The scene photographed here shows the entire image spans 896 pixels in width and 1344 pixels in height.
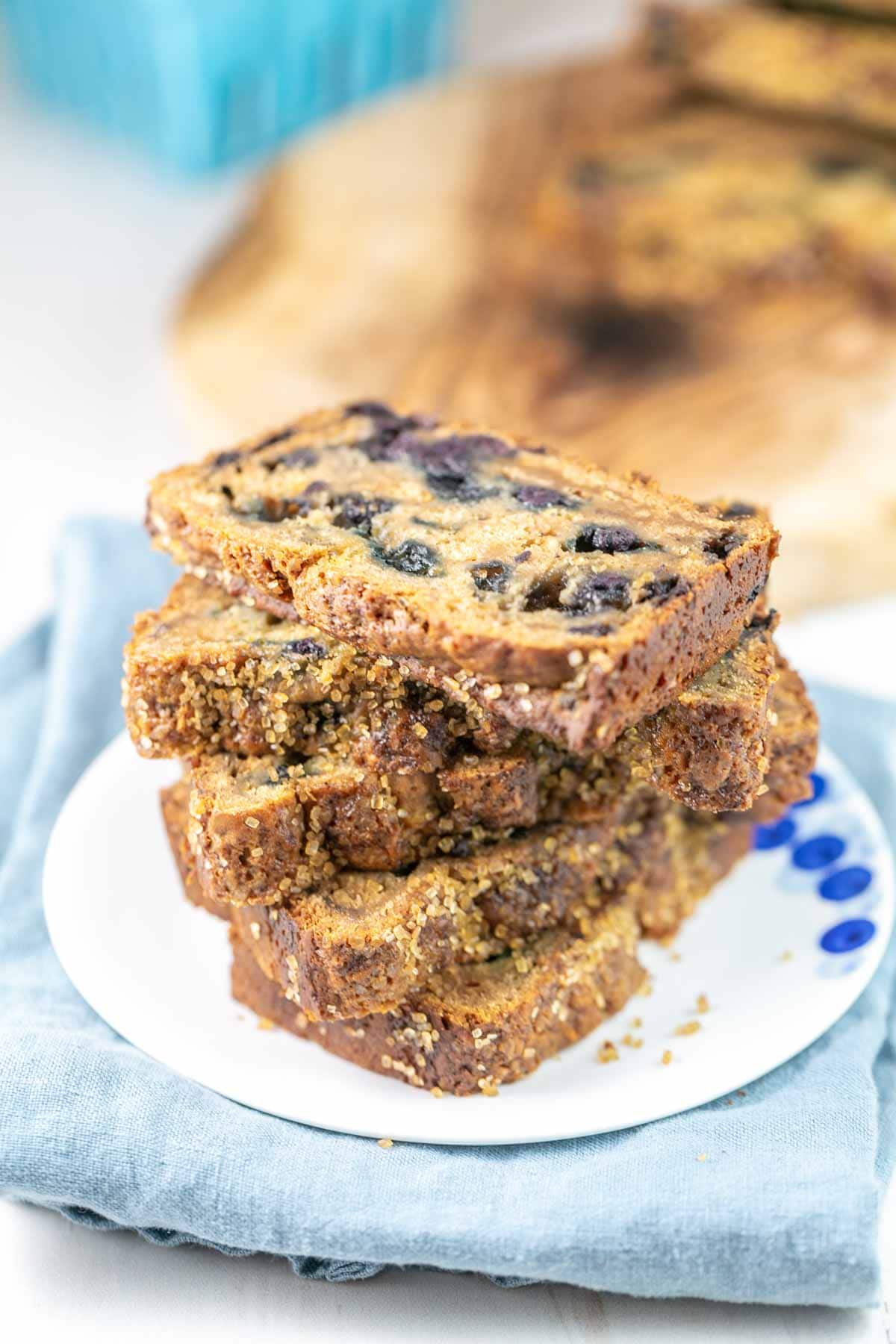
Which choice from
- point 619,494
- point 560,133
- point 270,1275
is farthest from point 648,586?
point 560,133

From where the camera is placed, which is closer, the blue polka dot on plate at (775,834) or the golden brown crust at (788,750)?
the golden brown crust at (788,750)

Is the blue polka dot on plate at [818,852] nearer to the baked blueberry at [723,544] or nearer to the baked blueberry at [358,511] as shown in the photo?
the baked blueberry at [723,544]

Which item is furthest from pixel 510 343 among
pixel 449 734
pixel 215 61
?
pixel 449 734

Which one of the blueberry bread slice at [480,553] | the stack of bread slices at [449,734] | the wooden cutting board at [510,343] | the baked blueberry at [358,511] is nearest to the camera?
the blueberry bread slice at [480,553]

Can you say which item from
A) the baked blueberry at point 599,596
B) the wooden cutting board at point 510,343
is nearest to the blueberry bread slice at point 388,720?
the baked blueberry at point 599,596

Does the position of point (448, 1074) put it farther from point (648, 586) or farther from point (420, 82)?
point (420, 82)
